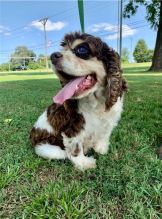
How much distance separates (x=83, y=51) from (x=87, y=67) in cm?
15

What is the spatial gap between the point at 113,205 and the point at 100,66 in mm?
1217

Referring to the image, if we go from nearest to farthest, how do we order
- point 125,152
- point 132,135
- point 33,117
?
point 125,152
point 132,135
point 33,117

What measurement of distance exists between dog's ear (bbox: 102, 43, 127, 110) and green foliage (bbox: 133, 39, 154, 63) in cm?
7376

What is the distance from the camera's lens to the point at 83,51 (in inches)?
105

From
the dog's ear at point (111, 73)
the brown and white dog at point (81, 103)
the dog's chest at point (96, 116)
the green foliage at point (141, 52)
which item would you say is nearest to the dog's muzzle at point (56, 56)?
the brown and white dog at point (81, 103)

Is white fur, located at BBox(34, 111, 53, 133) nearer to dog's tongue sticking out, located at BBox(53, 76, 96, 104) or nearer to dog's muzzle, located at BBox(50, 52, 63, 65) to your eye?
dog's tongue sticking out, located at BBox(53, 76, 96, 104)

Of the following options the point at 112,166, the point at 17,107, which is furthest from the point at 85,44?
the point at 17,107

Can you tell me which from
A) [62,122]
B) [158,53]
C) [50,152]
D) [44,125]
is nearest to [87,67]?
[62,122]

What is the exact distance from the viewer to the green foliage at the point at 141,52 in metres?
75.8

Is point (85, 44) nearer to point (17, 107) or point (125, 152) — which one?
point (125, 152)

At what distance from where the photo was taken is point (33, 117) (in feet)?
16.3

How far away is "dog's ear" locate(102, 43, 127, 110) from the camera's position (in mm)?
2773

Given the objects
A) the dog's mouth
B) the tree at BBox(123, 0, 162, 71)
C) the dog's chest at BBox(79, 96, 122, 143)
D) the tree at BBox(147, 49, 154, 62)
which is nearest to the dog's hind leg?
the dog's chest at BBox(79, 96, 122, 143)

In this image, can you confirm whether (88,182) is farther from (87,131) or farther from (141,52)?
(141,52)
